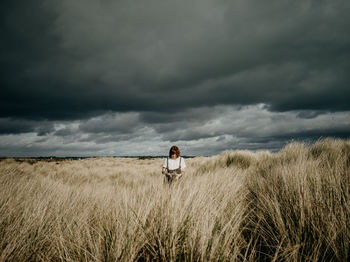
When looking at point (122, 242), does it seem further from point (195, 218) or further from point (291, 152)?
point (291, 152)

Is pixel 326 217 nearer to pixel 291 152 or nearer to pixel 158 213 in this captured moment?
pixel 158 213

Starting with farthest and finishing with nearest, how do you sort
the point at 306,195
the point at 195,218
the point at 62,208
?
the point at 62,208 < the point at 306,195 < the point at 195,218

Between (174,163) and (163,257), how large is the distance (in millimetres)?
4011

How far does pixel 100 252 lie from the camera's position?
1.47m

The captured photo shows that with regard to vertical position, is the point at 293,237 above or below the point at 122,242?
below

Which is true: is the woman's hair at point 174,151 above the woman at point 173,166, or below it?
above

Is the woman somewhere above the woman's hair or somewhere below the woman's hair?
below

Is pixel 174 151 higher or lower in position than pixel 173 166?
higher

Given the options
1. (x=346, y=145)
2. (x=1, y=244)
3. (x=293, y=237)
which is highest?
(x=346, y=145)

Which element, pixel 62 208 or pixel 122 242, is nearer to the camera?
pixel 122 242

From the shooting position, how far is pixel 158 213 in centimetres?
197

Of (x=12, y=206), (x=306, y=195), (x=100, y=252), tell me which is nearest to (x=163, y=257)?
(x=100, y=252)

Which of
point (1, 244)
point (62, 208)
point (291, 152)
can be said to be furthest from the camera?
point (291, 152)

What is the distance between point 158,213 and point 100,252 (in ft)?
2.21
